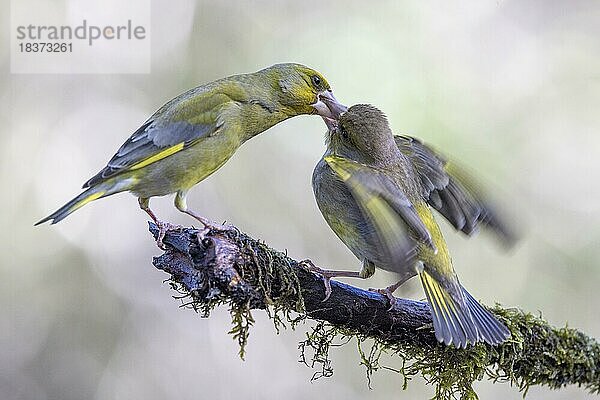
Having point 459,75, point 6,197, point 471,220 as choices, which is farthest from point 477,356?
point 6,197

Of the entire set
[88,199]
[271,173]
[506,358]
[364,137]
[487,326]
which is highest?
[364,137]

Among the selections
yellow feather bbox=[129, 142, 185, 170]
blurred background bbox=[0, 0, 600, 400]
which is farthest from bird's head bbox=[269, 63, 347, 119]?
blurred background bbox=[0, 0, 600, 400]

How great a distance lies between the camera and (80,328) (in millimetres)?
8508

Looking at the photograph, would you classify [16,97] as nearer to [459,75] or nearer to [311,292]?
[459,75]

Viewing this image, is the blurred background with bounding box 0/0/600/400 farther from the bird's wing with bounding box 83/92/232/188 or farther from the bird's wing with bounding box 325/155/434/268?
the bird's wing with bounding box 325/155/434/268

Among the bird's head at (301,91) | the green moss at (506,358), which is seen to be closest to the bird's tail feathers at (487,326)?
the green moss at (506,358)

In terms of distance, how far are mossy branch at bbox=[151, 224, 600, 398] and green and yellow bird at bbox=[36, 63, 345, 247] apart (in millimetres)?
680

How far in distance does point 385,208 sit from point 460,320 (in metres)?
0.63

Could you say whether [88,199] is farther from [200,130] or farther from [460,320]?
[460,320]

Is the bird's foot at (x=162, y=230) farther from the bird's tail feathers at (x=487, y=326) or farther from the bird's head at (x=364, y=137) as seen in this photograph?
the bird's tail feathers at (x=487, y=326)

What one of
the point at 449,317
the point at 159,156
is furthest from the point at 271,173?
the point at 449,317

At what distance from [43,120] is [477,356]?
21.7 ft

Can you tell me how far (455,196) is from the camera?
173 inches

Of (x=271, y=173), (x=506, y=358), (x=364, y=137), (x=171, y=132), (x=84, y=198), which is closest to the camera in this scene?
(x=506, y=358)
